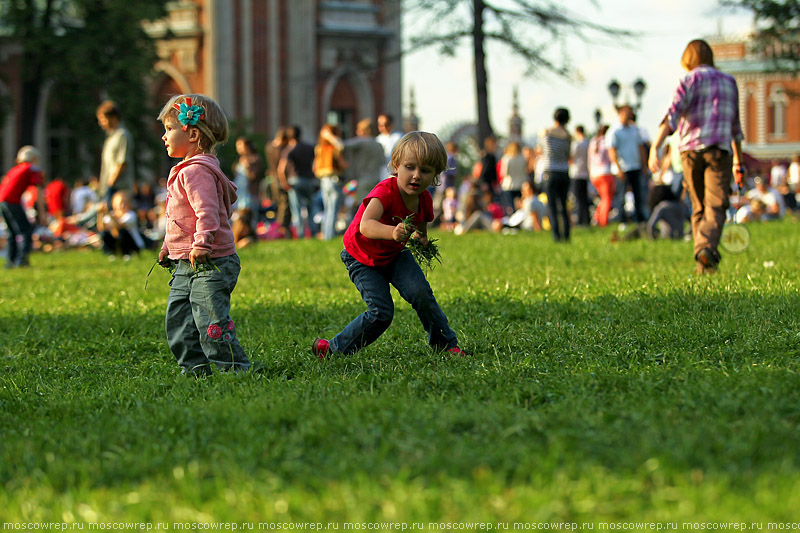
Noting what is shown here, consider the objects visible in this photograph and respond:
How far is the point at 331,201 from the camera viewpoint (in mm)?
18328

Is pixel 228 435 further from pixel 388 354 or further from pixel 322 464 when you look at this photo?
pixel 388 354

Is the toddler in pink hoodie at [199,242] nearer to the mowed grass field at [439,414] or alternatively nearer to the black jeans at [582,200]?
the mowed grass field at [439,414]

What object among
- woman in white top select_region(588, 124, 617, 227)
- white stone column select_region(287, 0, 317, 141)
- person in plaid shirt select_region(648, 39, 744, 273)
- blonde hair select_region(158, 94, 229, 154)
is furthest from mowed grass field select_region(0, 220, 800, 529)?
white stone column select_region(287, 0, 317, 141)

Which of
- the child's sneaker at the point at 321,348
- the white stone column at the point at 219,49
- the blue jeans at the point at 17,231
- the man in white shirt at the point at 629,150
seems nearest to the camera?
the child's sneaker at the point at 321,348

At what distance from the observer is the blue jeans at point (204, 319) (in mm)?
5672

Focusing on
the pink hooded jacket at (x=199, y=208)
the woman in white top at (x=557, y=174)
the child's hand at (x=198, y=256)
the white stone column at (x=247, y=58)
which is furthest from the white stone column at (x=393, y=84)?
the child's hand at (x=198, y=256)

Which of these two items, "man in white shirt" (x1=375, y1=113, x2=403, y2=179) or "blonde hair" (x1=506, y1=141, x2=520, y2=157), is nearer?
"man in white shirt" (x1=375, y1=113, x2=403, y2=179)

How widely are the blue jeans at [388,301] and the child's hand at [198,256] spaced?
817 mm

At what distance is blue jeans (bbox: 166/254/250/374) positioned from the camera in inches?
223

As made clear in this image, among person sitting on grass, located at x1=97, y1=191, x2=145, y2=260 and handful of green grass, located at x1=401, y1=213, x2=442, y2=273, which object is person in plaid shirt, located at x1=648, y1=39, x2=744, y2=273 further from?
person sitting on grass, located at x1=97, y1=191, x2=145, y2=260

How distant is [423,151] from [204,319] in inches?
58.9

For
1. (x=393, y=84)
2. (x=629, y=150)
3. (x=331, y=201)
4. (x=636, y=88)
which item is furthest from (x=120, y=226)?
(x=393, y=84)

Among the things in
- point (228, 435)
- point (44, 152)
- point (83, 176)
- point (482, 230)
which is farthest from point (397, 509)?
point (44, 152)

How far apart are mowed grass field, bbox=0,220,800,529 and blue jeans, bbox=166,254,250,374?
0.18 m
